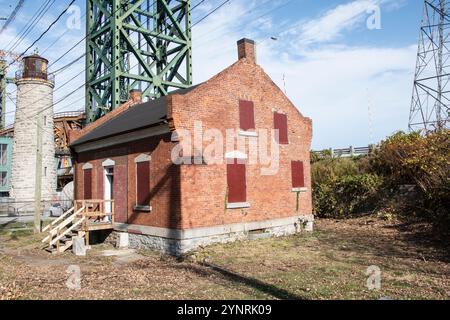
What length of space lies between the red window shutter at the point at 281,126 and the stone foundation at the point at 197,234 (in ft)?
12.7

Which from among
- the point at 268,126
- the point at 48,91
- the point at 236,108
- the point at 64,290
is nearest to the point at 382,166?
the point at 268,126

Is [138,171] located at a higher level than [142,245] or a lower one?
higher

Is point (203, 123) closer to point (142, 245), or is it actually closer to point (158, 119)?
point (158, 119)

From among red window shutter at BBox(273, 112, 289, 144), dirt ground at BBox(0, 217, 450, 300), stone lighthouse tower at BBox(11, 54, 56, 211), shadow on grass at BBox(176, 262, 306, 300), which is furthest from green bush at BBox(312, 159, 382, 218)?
stone lighthouse tower at BBox(11, 54, 56, 211)

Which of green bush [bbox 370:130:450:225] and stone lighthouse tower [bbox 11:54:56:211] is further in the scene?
stone lighthouse tower [bbox 11:54:56:211]

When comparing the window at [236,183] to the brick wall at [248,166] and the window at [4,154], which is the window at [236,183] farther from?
the window at [4,154]

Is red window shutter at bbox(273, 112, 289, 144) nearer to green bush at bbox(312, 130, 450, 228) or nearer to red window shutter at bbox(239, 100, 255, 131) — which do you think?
red window shutter at bbox(239, 100, 255, 131)

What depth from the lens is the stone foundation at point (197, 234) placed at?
13852mm

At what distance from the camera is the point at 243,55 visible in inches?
682

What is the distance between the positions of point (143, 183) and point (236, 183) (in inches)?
153

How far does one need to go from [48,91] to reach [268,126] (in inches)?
1227

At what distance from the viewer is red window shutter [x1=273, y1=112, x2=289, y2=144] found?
1836 centimetres

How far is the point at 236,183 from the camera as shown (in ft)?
52.0

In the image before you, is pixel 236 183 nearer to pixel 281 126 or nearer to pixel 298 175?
pixel 281 126
